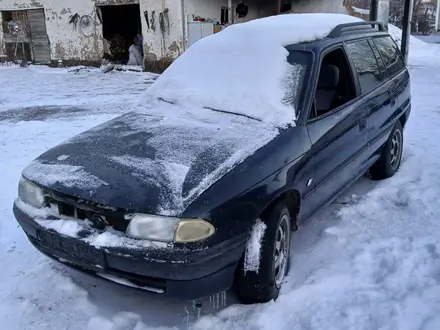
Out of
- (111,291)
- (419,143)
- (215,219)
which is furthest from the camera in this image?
(419,143)

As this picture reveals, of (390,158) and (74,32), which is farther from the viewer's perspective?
(74,32)

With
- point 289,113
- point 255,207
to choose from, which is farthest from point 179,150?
point 289,113

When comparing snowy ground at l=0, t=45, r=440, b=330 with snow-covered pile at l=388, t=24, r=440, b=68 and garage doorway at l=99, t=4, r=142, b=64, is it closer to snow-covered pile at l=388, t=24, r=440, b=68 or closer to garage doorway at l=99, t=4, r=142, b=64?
snow-covered pile at l=388, t=24, r=440, b=68

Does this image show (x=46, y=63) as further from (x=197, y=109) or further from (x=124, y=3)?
(x=197, y=109)

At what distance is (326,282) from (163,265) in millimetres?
1262

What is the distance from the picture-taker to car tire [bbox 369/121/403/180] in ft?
15.8

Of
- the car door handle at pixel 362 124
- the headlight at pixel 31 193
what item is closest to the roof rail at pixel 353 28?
the car door handle at pixel 362 124

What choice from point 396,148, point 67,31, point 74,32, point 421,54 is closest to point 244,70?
point 396,148

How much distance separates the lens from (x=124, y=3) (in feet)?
48.7

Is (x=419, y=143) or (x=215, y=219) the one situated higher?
(x=215, y=219)

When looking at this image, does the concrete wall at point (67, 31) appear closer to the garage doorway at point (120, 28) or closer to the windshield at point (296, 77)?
the garage doorway at point (120, 28)

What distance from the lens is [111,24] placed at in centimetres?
1838

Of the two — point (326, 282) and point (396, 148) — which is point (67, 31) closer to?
point (396, 148)

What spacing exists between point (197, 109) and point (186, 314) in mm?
1543
